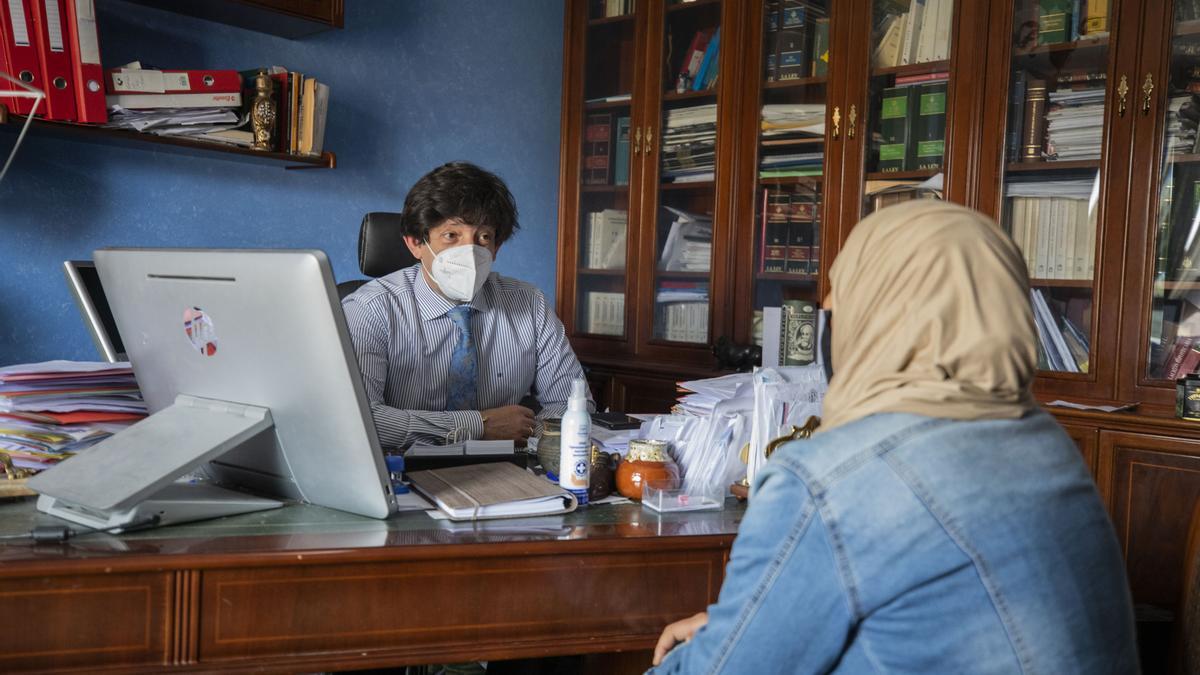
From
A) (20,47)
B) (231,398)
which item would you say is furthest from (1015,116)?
(20,47)

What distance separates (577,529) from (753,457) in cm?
36

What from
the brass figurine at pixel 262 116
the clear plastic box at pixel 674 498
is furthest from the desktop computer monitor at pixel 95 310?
the clear plastic box at pixel 674 498

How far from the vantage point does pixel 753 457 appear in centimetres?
153

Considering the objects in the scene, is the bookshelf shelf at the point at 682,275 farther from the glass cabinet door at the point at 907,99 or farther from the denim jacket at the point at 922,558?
the denim jacket at the point at 922,558

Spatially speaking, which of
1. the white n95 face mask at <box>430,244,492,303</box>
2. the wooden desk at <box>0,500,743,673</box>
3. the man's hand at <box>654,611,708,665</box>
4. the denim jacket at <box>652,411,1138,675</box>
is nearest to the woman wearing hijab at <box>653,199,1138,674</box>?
the denim jacket at <box>652,411,1138,675</box>

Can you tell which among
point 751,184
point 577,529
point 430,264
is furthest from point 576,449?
point 751,184

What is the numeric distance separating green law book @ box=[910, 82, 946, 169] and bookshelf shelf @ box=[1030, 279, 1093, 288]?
44 centimetres

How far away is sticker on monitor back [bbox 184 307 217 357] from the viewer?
52.2 inches

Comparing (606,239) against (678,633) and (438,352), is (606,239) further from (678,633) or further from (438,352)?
(678,633)

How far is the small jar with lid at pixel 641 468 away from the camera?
1.50 meters

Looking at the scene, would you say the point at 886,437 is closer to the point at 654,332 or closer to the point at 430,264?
the point at 430,264

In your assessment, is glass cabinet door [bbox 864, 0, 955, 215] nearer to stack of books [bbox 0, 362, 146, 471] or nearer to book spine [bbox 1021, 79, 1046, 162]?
book spine [bbox 1021, 79, 1046, 162]

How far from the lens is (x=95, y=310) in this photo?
2035 mm

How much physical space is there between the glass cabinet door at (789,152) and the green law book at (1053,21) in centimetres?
59
